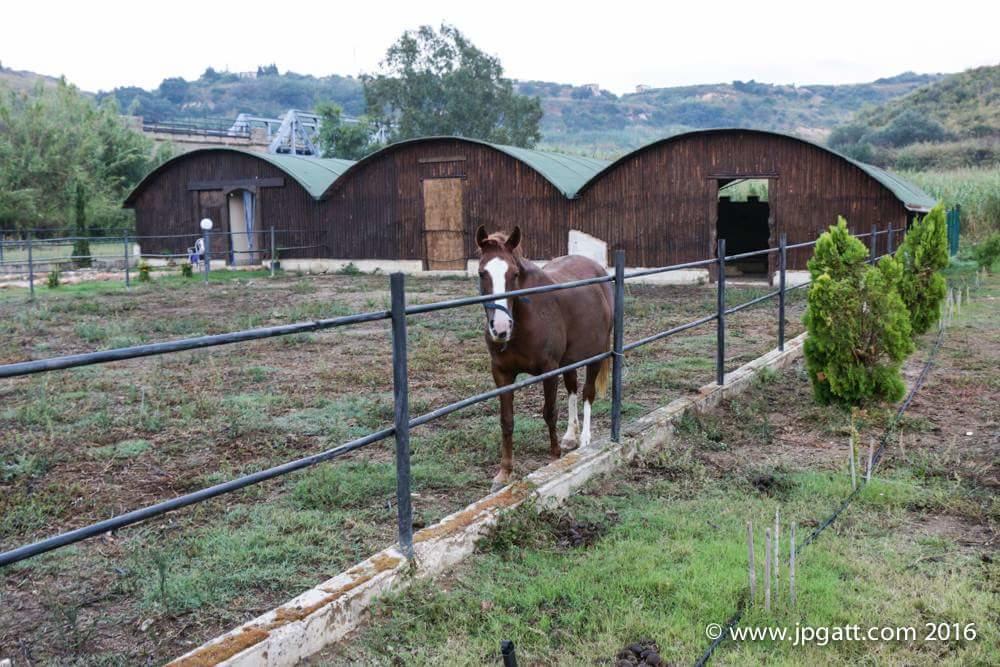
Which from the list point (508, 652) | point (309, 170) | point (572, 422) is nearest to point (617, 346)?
point (572, 422)

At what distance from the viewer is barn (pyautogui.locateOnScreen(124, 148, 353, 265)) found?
24.2m

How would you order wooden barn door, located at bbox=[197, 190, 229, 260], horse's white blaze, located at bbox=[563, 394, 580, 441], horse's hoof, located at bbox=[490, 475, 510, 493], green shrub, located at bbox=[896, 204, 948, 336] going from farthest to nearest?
wooden barn door, located at bbox=[197, 190, 229, 260], green shrub, located at bbox=[896, 204, 948, 336], horse's white blaze, located at bbox=[563, 394, 580, 441], horse's hoof, located at bbox=[490, 475, 510, 493]

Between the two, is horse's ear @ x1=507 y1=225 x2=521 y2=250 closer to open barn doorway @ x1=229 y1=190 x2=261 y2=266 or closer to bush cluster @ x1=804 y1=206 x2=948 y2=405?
bush cluster @ x1=804 y1=206 x2=948 y2=405

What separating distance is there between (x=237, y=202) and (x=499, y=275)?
2330 centimetres

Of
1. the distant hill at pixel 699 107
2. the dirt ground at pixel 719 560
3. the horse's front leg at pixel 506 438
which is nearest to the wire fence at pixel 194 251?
the horse's front leg at pixel 506 438

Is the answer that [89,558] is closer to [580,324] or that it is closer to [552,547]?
[552,547]

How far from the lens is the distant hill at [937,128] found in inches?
2190

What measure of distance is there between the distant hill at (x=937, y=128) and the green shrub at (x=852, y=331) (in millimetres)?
53753

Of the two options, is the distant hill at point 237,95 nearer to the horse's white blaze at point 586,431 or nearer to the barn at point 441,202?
the barn at point 441,202

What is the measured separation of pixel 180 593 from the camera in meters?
3.46

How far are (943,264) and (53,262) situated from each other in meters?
22.3

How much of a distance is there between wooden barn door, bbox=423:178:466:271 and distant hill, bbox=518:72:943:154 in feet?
311

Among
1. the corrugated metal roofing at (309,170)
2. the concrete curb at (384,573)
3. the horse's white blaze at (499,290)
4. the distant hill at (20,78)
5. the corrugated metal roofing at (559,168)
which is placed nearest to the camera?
the concrete curb at (384,573)

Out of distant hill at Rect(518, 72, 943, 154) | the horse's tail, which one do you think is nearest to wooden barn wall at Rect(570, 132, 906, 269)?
the horse's tail
